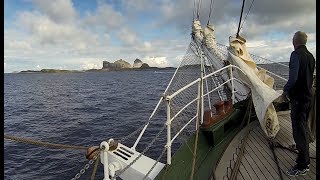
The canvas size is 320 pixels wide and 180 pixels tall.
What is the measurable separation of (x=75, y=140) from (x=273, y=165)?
1507 centimetres

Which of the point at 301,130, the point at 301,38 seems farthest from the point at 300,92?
the point at 301,38

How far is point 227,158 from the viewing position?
484cm

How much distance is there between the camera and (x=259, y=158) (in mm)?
4734

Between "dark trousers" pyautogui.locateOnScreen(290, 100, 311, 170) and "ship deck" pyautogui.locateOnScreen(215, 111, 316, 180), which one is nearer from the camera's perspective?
"dark trousers" pyautogui.locateOnScreen(290, 100, 311, 170)

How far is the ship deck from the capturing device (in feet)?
13.8

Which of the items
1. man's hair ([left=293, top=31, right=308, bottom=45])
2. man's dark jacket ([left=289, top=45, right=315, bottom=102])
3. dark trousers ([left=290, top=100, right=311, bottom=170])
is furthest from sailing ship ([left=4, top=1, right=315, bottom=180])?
man's hair ([left=293, top=31, right=308, bottom=45])

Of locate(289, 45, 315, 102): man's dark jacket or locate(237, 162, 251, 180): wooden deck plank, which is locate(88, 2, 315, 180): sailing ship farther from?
locate(289, 45, 315, 102): man's dark jacket

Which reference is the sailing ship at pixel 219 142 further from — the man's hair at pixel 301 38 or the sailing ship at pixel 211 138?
the man's hair at pixel 301 38

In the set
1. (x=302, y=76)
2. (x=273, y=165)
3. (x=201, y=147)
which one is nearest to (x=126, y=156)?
(x=201, y=147)

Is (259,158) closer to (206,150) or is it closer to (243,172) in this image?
(243,172)

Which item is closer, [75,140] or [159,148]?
[159,148]

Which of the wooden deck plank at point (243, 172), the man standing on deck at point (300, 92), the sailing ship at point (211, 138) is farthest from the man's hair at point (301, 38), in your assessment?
the wooden deck plank at point (243, 172)

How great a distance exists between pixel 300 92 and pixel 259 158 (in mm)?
1289

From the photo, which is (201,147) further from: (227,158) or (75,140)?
(75,140)
